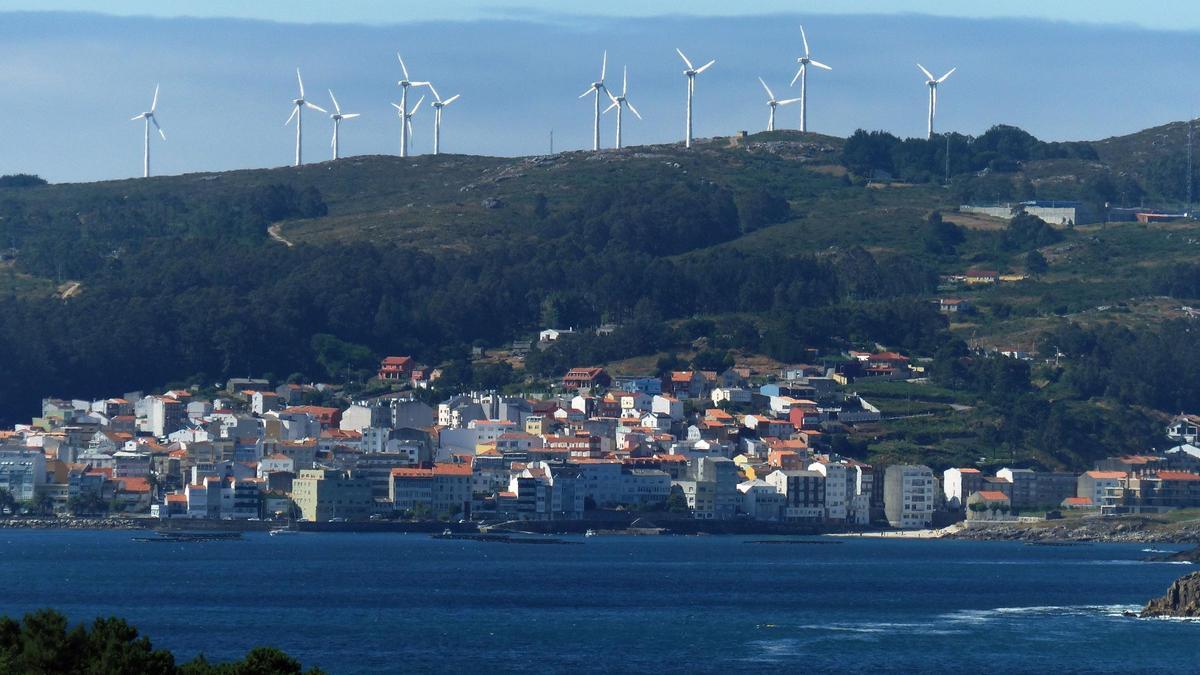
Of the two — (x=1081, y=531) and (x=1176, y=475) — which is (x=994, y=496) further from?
(x=1176, y=475)

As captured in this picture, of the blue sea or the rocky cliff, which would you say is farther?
the rocky cliff

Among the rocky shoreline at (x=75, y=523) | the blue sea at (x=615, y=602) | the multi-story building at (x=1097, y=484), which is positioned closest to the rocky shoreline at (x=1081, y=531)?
the multi-story building at (x=1097, y=484)

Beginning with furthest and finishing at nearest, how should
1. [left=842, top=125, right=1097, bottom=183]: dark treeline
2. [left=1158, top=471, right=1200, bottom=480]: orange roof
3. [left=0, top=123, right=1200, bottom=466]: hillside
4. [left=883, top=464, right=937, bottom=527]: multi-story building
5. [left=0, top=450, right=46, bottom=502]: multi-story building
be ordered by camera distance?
[left=842, top=125, right=1097, bottom=183]: dark treeline < [left=0, top=123, right=1200, bottom=466]: hillside < [left=1158, top=471, right=1200, bottom=480]: orange roof < [left=0, top=450, right=46, bottom=502]: multi-story building < [left=883, top=464, right=937, bottom=527]: multi-story building

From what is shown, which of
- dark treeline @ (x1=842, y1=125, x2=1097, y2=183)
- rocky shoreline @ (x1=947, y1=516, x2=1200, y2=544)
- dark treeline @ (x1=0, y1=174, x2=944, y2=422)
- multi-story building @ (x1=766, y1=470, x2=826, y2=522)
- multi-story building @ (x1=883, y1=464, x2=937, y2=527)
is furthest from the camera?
dark treeline @ (x1=842, y1=125, x2=1097, y2=183)

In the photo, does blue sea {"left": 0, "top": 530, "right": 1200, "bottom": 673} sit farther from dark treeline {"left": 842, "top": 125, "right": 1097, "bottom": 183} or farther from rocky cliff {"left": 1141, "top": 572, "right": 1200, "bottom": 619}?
dark treeline {"left": 842, "top": 125, "right": 1097, "bottom": 183}

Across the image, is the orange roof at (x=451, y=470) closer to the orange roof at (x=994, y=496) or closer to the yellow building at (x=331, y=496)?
the yellow building at (x=331, y=496)

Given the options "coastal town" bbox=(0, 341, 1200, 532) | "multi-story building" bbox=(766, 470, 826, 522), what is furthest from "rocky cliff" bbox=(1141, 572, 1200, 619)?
"multi-story building" bbox=(766, 470, 826, 522)
